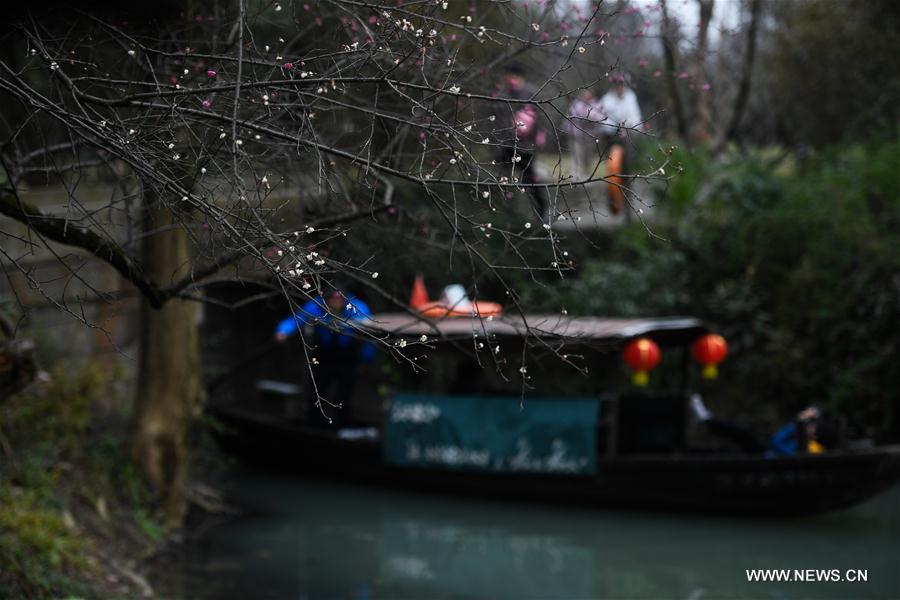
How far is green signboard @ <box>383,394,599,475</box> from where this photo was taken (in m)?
11.3

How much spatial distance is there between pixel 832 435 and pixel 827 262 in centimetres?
401

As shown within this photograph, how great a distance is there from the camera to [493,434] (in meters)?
11.7

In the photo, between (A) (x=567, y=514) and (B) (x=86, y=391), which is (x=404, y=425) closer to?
(A) (x=567, y=514)

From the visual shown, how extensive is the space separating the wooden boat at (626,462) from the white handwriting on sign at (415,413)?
0.09 m

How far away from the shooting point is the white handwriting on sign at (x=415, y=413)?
39.1 feet

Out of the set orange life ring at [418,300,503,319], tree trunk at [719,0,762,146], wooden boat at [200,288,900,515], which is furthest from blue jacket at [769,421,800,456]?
tree trunk at [719,0,762,146]

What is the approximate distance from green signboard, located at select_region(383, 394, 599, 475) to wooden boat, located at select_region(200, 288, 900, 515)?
7cm

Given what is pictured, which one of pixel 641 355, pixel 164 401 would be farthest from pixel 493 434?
pixel 164 401

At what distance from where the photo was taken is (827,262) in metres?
14.5

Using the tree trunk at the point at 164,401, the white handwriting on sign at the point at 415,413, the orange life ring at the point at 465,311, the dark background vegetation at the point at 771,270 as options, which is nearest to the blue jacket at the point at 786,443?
the dark background vegetation at the point at 771,270

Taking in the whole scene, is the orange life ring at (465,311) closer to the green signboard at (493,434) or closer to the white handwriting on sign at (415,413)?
the green signboard at (493,434)

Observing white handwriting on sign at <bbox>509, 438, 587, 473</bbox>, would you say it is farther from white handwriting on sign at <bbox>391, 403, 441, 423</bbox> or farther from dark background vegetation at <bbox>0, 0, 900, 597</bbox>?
dark background vegetation at <bbox>0, 0, 900, 597</bbox>

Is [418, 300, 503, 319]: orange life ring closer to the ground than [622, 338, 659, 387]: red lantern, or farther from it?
closer to the ground

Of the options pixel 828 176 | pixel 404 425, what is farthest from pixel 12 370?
pixel 828 176
